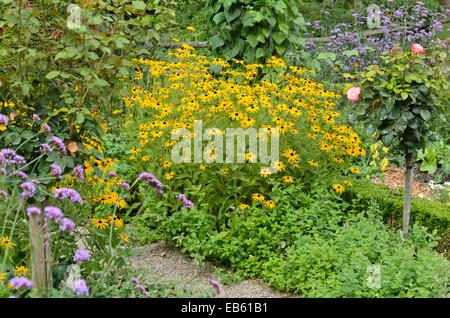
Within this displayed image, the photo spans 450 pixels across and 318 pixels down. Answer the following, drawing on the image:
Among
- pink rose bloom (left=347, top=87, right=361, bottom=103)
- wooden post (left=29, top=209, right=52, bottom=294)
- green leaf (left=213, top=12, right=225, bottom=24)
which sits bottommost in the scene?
wooden post (left=29, top=209, right=52, bottom=294)

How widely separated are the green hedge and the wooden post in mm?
2183

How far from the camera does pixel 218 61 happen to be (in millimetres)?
5113

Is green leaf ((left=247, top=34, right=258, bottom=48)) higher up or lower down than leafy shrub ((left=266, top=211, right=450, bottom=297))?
higher up

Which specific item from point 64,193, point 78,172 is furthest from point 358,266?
point 64,193

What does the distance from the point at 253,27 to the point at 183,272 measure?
2978mm

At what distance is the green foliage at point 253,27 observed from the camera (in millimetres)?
6543

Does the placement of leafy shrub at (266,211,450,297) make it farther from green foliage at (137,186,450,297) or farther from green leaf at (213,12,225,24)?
green leaf at (213,12,225,24)

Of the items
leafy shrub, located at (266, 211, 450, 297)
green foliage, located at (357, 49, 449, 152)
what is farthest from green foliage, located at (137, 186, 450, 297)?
green foliage, located at (357, 49, 449, 152)

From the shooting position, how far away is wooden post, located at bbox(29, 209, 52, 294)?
10.2ft

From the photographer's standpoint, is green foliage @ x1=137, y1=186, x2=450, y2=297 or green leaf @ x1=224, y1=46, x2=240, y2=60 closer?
green foliage @ x1=137, y1=186, x2=450, y2=297

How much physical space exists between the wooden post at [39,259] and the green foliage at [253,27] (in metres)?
3.60

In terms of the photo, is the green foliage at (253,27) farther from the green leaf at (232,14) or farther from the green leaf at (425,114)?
the green leaf at (425,114)
